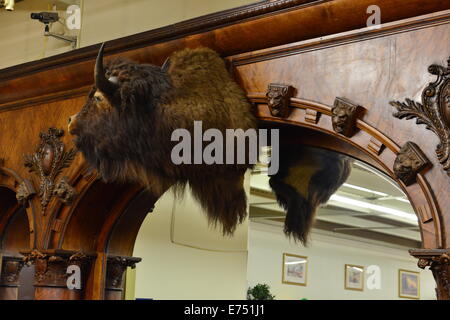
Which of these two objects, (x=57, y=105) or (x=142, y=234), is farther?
(x=142, y=234)

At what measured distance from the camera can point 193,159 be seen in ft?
9.70

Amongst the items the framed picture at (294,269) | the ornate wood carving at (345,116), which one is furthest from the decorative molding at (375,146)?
the framed picture at (294,269)

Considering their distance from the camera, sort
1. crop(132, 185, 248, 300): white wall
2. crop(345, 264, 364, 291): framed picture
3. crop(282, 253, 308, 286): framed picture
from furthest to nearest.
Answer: crop(132, 185, 248, 300): white wall < crop(282, 253, 308, 286): framed picture < crop(345, 264, 364, 291): framed picture

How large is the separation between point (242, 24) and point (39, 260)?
1.57 m

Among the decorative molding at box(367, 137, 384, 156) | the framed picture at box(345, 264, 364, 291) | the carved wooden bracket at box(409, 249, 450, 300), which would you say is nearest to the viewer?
the carved wooden bracket at box(409, 249, 450, 300)

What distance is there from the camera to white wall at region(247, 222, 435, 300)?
14.7ft

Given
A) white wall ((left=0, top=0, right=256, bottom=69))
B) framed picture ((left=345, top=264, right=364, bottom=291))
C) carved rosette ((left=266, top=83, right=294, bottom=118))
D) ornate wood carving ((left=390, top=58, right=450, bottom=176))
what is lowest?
framed picture ((left=345, top=264, right=364, bottom=291))

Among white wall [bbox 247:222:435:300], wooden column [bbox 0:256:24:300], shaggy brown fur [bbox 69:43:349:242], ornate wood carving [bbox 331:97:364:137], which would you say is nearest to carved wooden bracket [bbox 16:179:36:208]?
wooden column [bbox 0:256:24:300]

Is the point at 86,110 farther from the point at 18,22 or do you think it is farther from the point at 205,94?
the point at 18,22

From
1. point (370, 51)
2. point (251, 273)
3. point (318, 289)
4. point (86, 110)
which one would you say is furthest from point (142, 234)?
point (370, 51)

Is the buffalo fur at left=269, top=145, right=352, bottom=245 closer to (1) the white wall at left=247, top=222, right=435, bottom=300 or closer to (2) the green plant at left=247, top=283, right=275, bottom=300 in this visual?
(1) the white wall at left=247, top=222, right=435, bottom=300

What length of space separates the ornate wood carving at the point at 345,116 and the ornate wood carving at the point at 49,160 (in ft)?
4.83

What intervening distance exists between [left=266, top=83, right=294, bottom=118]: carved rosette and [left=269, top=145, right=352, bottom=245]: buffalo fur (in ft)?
1.27

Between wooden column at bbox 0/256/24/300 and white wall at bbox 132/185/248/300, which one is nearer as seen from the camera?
wooden column at bbox 0/256/24/300
